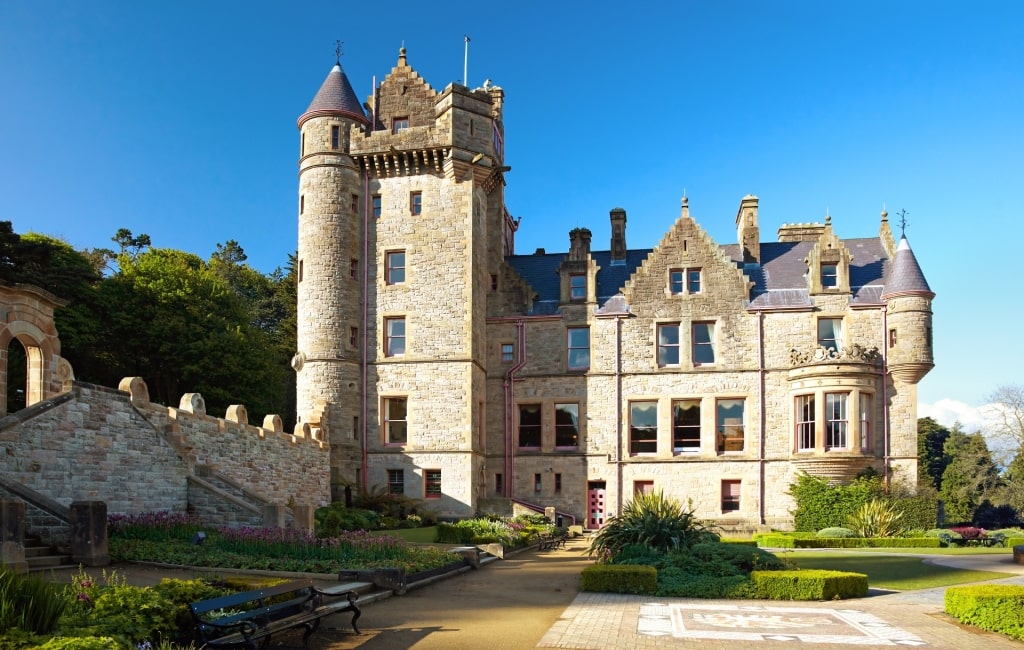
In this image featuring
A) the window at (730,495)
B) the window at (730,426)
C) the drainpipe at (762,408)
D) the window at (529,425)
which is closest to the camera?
the drainpipe at (762,408)

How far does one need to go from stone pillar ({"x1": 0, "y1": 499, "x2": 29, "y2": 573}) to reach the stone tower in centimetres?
2164

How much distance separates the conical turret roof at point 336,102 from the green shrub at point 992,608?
3088 centimetres

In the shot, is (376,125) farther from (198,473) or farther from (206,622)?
(206,622)

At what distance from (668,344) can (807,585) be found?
74.2 ft

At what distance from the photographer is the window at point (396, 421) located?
36.1 metres

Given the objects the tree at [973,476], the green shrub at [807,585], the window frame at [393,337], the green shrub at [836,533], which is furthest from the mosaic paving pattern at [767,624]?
the tree at [973,476]

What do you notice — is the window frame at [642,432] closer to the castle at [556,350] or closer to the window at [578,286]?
the castle at [556,350]

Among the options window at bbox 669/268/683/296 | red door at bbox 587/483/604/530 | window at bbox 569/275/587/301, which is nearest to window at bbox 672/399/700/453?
red door at bbox 587/483/604/530

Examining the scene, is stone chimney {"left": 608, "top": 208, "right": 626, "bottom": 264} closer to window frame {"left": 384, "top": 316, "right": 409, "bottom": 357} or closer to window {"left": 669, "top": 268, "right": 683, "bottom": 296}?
window {"left": 669, "top": 268, "right": 683, "bottom": 296}

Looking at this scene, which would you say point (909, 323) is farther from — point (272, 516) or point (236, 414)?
point (272, 516)

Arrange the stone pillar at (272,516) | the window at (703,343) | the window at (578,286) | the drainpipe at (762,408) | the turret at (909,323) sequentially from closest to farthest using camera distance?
the stone pillar at (272,516)
the turret at (909,323)
the drainpipe at (762,408)
the window at (703,343)
the window at (578,286)

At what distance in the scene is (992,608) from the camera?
12.3 meters

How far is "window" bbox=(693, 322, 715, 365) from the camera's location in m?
37.0

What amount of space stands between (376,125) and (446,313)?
978cm
